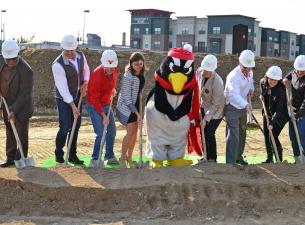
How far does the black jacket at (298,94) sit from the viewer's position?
7.58m

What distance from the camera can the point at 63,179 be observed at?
6012 millimetres

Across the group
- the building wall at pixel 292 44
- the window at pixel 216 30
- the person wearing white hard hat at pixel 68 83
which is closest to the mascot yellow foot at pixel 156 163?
the person wearing white hard hat at pixel 68 83

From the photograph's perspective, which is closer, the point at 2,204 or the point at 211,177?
the point at 2,204

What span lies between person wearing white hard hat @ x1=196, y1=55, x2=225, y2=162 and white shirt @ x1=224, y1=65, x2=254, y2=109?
0.12m

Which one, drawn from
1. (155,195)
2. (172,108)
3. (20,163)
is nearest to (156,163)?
(172,108)

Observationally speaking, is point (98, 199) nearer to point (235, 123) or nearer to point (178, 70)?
point (178, 70)

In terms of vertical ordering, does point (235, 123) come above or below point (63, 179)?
above

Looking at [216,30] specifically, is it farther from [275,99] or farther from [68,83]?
[68,83]

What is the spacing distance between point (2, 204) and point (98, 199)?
3.59 feet

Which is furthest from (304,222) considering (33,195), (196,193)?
(33,195)

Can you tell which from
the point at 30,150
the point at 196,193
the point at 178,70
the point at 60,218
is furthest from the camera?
the point at 30,150

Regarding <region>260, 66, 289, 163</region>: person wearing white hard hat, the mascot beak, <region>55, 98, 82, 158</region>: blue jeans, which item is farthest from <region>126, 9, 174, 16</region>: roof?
the mascot beak

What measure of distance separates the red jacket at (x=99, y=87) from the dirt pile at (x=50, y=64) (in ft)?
49.9

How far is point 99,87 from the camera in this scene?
7012mm
